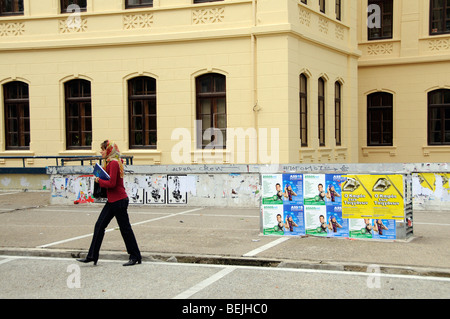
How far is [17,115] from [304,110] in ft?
32.9

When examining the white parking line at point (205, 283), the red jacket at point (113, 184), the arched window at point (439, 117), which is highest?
the arched window at point (439, 117)

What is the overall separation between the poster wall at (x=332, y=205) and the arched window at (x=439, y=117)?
1490 centimetres

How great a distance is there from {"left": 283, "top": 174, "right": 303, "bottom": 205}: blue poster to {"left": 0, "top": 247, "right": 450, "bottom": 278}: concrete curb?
2073 mm

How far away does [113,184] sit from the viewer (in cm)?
850

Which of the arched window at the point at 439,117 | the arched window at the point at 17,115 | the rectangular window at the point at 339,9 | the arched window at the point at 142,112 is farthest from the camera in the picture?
the arched window at the point at 439,117

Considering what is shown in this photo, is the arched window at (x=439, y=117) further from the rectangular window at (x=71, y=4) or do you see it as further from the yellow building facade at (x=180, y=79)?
the rectangular window at (x=71, y=4)

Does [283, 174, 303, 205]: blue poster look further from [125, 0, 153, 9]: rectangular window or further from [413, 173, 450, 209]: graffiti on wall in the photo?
[125, 0, 153, 9]: rectangular window

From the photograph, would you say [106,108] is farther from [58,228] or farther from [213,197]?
[58,228]

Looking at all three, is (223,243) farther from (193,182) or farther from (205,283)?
(193,182)

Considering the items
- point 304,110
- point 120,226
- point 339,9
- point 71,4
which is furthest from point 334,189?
point 71,4

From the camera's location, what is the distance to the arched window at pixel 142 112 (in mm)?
19438

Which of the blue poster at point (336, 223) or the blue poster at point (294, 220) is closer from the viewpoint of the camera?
the blue poster at point (336, 223)

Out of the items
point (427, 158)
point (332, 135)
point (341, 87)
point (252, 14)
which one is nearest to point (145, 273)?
point (252, 14)

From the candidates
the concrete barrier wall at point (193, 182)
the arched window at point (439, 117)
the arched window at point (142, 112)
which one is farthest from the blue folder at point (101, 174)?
the arched window at point (439, 117)
